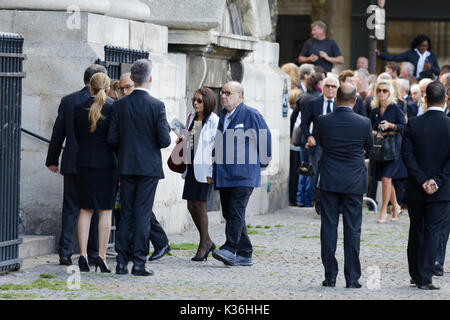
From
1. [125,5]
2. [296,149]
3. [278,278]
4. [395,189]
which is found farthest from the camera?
[296,149]

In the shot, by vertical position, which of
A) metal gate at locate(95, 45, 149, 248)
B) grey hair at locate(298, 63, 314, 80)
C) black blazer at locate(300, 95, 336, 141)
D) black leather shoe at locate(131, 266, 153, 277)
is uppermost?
grey hair at locate(298, 63, 314, 80)

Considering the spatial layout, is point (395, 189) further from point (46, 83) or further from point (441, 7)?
→ point (441, 7)

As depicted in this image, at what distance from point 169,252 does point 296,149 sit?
667cm

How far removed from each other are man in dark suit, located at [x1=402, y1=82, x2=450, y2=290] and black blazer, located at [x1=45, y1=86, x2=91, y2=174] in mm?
2993

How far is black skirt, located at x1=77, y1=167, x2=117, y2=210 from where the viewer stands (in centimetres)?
1131

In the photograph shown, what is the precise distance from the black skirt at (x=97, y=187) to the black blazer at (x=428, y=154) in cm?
265

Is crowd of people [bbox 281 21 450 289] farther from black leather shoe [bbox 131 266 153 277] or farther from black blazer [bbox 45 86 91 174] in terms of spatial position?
black blazer [bbox 45 86 91 174]

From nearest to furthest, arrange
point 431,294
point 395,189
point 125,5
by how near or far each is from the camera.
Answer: point 431,294 < point 125,5 < point 395,189

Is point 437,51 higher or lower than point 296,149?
higher

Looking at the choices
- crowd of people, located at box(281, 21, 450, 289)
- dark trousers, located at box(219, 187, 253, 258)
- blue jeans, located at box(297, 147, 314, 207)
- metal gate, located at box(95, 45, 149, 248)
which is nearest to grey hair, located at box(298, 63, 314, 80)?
crowd of people, located at box(281, 21, 450, 289)

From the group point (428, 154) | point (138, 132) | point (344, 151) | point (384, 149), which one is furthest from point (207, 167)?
point (384, 149)

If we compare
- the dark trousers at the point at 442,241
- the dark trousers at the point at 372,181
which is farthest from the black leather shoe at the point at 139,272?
the dark trousers at the point at 372,181
